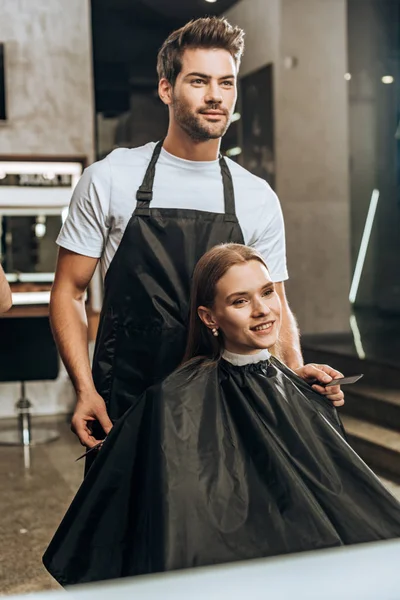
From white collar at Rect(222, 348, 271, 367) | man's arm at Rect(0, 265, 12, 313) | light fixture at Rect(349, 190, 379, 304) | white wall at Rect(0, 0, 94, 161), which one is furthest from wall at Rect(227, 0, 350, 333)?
man's arm at Rect(0, 265, 12, 313)

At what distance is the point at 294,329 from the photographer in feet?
5.97

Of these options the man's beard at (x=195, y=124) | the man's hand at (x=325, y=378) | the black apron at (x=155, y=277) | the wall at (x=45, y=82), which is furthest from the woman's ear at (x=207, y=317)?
the wall at (x=45, y=82)

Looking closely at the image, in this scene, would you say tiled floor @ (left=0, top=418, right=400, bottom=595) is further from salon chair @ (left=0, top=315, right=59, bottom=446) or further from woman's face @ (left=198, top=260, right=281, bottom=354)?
woman's face @ (left=198, top=260, right=281, bottom=354)

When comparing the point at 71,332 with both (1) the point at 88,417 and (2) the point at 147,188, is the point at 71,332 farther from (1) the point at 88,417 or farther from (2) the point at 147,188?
(2) the point at 147,188

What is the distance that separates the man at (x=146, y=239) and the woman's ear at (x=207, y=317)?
109 millimetres

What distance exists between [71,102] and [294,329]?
431 cm

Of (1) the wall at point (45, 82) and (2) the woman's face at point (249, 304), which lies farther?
(1) the wall at point (45, 82)

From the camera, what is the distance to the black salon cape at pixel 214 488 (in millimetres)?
1376

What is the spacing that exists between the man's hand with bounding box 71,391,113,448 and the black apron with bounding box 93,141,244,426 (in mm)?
109

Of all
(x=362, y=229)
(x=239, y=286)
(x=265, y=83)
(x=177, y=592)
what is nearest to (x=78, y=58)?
(x=265, y=83)

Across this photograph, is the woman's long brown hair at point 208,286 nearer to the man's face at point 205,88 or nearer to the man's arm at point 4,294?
the man's face at point 205,88

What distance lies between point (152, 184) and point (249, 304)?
0.35 meters

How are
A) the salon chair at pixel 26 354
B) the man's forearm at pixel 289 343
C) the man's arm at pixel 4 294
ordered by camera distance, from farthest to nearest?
the salon chair at pixel 26 354
the man's forearm at pixel 289 343
the man's arm at pixel 4 294

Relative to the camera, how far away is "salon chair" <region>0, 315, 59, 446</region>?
5.13 m
